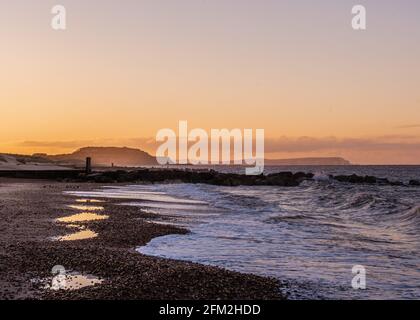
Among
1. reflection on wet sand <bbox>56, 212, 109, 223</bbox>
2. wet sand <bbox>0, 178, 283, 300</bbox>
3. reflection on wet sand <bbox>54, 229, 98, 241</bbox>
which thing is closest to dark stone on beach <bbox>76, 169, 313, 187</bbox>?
reflection on wet sand <bbox>56, 212, 109, 223</bbox>

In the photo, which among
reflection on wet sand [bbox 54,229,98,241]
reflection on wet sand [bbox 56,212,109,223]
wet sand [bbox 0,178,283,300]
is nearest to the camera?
wet sand [bbox 0,178,283,300]

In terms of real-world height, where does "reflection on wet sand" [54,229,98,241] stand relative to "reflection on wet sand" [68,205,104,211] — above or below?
above

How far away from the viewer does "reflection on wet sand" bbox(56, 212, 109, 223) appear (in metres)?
21.3

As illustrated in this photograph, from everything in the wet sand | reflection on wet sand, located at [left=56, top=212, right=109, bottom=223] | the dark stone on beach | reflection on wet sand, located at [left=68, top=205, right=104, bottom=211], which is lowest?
the dark stone on beach

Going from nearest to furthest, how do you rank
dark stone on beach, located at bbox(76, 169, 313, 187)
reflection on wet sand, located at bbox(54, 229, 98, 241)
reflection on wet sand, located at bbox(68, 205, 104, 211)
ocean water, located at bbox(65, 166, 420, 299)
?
ocean water, located at bbox(65, 166, 420, 299), reflection on wet sand, located at bbox(54, 229, 98, 241), reflection on wet sand, located at bbox(68, 205, 104, 211), dark stone on beach, located at bbox(76, 169, 313, 187)

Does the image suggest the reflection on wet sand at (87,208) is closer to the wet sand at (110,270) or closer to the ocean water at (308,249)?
the ocean water at (308,249)

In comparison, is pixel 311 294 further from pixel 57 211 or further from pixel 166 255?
pixel 57 211

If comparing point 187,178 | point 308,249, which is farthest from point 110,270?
point 187,178

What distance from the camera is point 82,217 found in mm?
22656

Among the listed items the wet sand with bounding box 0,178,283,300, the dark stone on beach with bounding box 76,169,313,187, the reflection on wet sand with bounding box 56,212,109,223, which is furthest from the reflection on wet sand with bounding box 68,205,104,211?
the dark stone on beach with bounding box 76,169,313,187

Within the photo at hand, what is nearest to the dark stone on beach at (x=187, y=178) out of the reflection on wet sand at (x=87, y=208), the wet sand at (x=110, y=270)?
the reflection on wet sand at (x=87, y=208)

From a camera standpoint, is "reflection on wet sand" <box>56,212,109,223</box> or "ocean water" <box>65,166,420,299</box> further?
"reflection on wet sand" <box>56,212,109,223</box>

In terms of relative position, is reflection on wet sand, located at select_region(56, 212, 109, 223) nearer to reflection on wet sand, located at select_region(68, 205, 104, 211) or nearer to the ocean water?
reflection on wet sand, located at select_region(68, 205, 104, 211)
